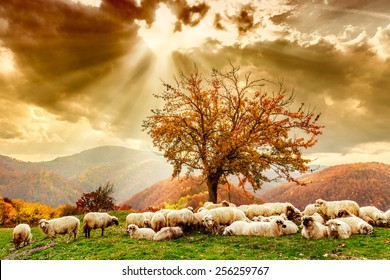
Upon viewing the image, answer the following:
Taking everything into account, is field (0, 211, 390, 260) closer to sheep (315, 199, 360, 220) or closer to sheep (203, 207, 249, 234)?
sheep (203, 207, 249, 234)

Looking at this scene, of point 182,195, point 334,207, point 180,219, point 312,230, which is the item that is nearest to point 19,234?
point 180,219

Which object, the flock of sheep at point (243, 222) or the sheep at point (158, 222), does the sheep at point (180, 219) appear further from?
the sheep at point (158, 222)

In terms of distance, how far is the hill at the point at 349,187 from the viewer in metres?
29.7

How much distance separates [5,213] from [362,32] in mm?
46029

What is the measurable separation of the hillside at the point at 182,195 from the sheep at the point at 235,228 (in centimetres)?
746

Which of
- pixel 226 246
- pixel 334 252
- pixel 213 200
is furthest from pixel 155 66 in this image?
pixel 334 252

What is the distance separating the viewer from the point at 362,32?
54.1 feet

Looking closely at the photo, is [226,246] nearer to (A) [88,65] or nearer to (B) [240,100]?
(B) [240,100]

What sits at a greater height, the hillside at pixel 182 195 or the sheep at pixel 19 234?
the hillside at pixel 182 195

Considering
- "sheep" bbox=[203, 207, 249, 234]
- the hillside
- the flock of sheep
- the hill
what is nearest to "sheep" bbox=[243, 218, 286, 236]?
the flock of sheep

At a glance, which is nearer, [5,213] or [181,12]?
[181,12]

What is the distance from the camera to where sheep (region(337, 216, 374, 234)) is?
37.8 feet

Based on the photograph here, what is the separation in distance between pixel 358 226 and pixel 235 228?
438cm

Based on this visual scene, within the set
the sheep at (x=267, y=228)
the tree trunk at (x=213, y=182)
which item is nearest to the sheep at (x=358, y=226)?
the sheep at (x=267, y=228)
